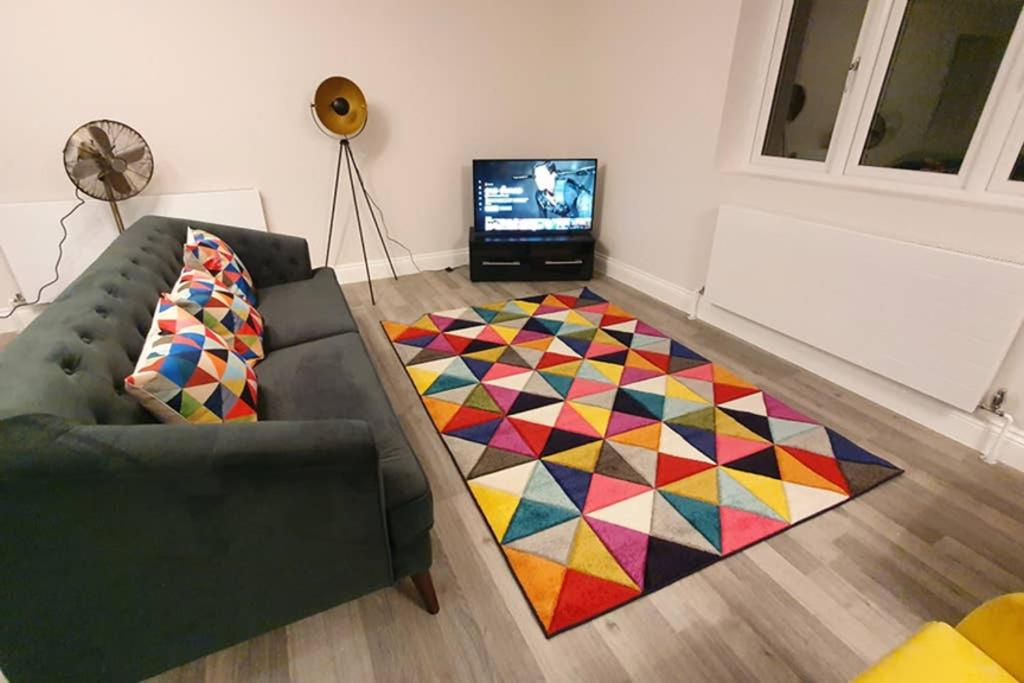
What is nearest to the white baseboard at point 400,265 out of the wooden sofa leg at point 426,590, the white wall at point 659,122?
the white wall at point 659,122

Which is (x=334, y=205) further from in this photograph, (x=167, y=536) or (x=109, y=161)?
(x=167, y=536)

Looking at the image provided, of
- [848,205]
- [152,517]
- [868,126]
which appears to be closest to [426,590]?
[152,517]

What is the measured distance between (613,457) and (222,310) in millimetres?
1609

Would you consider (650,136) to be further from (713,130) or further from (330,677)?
(330,677)

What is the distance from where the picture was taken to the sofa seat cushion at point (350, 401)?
49.6 inches

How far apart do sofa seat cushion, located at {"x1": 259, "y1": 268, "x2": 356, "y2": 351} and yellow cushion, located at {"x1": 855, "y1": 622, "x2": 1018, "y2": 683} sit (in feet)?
6.57

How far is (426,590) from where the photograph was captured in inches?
54.5

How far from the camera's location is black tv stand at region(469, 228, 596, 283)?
3.71 meters

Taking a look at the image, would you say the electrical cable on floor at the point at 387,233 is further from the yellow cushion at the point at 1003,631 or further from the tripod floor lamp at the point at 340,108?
the yellow cushion at the point at 1003,631

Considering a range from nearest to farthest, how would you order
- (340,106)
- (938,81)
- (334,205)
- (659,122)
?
1. (938,81)
2. (340,106)
3. (659,122)
4. (334,205)

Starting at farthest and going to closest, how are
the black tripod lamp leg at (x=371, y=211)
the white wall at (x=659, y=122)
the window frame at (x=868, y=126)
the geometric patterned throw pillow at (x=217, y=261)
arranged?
the black tripod lamp leg at (x=371, y=211), the white wall at (x=659, y=122), the geometric patterned throw pillow at (x=217, y=261), the window frame at (x=868, y=126)

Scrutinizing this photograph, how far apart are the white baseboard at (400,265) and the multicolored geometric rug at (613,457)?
107cm

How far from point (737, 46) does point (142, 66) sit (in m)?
3.35

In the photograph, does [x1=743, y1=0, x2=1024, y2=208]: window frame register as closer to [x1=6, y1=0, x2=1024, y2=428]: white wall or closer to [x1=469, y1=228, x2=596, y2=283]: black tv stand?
[x1=6, y1=0, x2=1024, y2=428]: white wall
